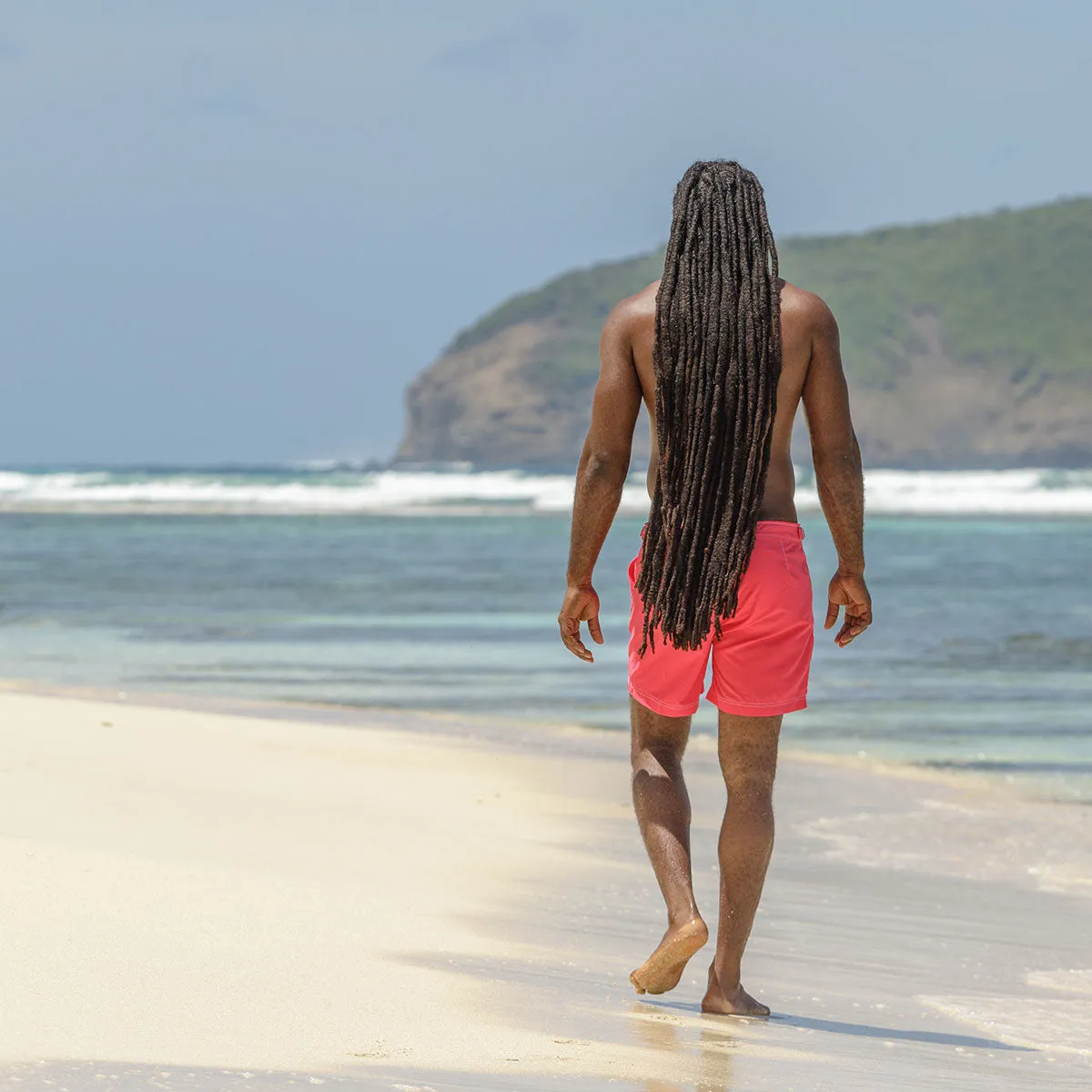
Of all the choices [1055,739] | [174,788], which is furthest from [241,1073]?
[1055,739]

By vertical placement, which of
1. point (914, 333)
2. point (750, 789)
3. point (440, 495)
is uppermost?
point (750, 789)

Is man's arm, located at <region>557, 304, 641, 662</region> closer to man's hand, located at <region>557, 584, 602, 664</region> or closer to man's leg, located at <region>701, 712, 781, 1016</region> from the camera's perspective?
man's hand, located at <region>557, 584, 602, 664</region>

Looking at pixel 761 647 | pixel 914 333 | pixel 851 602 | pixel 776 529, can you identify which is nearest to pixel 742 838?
pixel 761 647

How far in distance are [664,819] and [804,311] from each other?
3.60 feet

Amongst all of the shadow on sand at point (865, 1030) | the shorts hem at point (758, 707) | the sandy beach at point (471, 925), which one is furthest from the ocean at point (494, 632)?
the shorts hem at point (758, 707)

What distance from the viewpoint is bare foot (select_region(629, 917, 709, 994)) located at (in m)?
3.45

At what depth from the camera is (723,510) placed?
3543 mm

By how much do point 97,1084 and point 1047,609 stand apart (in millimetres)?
12772

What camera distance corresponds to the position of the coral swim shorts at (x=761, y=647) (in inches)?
140

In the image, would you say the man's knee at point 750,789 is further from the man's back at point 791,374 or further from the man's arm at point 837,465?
the man's back at point 791,374

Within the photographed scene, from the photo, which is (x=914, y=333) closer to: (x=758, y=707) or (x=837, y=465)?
(x=837, y=465)

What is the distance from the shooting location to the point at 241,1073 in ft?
8.78

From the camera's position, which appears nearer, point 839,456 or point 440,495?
point 839,456

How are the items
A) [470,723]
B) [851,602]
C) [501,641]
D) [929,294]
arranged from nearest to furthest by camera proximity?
[851,602] < [470,723] < [501,641] < [929,294]
